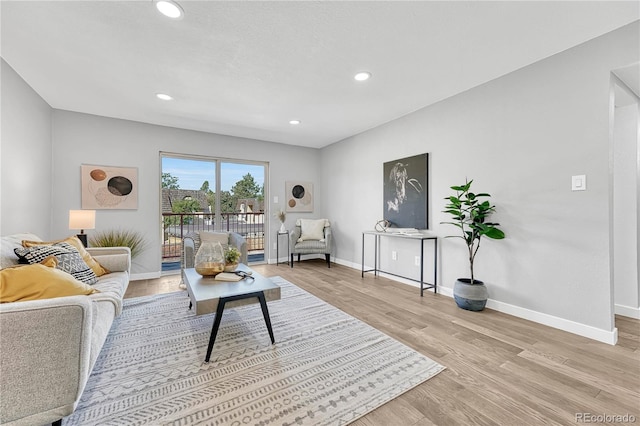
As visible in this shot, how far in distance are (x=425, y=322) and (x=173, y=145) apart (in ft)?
14.8

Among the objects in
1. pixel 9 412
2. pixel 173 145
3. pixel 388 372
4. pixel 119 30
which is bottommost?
pixel 388 372

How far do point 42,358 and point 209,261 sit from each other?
1.33 meters

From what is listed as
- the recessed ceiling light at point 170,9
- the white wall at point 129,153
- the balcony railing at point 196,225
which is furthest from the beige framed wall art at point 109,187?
the recessed ceiling light at point 170,9

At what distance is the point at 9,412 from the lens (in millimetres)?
1087

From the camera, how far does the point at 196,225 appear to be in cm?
464

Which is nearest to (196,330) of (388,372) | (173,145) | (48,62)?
(388,372)

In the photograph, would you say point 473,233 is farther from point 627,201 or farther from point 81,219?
point 81,219

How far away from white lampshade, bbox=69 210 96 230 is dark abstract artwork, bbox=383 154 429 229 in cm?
400

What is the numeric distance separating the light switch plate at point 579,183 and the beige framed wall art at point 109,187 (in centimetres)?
539

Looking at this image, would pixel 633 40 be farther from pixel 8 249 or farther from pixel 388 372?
pixel 8 249

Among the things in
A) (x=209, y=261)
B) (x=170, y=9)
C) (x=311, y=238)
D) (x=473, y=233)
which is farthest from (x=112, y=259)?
(x=473, y=233)

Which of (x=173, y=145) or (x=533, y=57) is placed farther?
(x=173, y=145)

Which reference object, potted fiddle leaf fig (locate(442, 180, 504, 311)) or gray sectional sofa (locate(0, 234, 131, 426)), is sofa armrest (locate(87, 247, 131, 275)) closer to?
gray sectional sofa (locate(0, 234, 131, 426))

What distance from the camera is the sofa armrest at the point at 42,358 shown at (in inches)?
42.6
